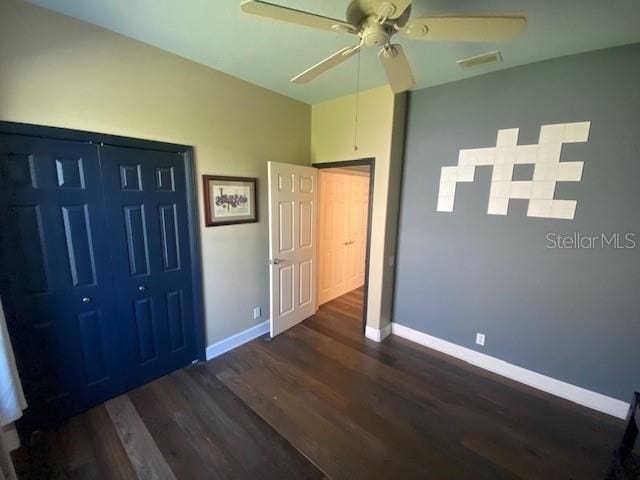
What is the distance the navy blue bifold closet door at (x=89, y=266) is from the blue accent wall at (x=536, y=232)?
241cm

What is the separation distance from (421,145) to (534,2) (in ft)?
4.41

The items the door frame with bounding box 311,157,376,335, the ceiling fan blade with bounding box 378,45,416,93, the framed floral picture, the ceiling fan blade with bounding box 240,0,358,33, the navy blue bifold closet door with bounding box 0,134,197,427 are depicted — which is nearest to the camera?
the ceiling fan blade with bounding box 240,0,358,33

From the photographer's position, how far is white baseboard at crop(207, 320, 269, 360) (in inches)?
104

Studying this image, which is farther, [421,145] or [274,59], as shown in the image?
[421,145]

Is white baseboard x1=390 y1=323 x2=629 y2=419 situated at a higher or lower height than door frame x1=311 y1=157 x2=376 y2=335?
lower

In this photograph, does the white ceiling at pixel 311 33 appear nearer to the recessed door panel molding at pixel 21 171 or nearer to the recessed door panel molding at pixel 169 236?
the recessed door panel molding at pixel 21 171

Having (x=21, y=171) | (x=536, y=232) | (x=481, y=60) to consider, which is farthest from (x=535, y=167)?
(x=21, y=171)

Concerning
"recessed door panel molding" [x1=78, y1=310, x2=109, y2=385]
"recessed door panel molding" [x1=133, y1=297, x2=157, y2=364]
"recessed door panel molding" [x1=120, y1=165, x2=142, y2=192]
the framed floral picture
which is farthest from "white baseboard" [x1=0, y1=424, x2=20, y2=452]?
the framed floral picture

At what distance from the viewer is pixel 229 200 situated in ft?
8.49

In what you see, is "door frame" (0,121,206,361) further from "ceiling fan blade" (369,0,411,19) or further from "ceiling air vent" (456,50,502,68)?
"ceiling air vent" (456,50,502,68)

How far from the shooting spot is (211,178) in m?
2.42

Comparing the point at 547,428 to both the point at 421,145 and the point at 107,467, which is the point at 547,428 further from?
the point at 107,467

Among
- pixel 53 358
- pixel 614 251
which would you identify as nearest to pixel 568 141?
pixel 614 251

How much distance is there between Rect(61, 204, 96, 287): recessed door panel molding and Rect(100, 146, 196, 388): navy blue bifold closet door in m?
0.13
